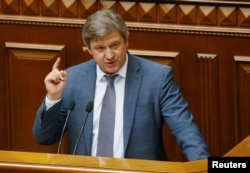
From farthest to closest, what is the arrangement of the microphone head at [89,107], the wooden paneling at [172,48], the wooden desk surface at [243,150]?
the wooden paneling at [172,48], the microphone head at [89,107], the wooden desk surface at [243,150]

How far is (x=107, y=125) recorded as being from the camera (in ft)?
8.38

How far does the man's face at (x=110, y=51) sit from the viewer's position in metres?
2.53

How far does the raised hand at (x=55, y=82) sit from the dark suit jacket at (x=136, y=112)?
0.04m

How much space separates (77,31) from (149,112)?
752mm

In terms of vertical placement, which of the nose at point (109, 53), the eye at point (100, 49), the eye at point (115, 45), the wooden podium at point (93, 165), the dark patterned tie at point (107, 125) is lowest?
the wooden podium at point (93, 165)

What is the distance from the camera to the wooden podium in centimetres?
200

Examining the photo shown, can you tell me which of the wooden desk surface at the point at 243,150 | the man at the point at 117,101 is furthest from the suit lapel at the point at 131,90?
the wooden desk surface at the point at 243,150

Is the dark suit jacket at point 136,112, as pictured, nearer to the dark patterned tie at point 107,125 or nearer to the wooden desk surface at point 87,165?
the dark patterned tie at point 107,125

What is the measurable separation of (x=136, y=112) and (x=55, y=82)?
0.24 m

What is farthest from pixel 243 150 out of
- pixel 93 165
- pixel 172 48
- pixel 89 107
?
pixel 172 48

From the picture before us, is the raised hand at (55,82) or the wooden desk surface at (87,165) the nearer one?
the wooden desk surface at (87,165)

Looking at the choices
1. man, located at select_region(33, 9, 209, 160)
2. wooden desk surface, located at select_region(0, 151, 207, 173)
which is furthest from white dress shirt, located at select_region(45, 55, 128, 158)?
wooden desk surface, located at select_region(0, 151, 207, 173)

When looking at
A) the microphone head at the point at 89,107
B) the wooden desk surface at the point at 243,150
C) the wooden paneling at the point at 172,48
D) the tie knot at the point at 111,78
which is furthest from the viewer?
the wooden paneling at the point at 172,48

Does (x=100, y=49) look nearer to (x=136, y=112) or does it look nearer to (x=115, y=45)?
(x=115, y=45)
